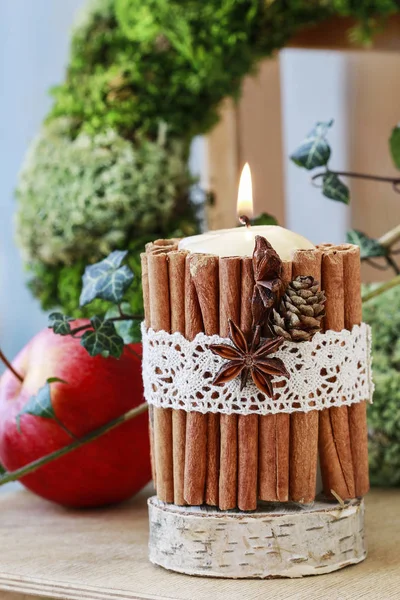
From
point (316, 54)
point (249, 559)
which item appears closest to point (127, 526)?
point (249, 559)

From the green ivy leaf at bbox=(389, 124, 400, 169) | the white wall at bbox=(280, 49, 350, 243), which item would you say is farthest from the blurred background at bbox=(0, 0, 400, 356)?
the green ivy leaf at bbox=(389, 124, 400, 169)

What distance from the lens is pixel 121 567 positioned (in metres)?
0.59

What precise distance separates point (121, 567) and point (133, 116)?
722 mm

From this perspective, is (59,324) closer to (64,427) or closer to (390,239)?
(64,427)

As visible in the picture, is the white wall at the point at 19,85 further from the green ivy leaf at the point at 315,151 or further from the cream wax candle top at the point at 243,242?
the cream wax candle top at the point at 243,242

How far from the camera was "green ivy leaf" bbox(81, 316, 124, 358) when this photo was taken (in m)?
0.67

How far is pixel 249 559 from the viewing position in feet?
1.83

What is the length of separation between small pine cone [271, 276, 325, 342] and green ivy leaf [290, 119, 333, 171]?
24 cm

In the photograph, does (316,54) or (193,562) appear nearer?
(193,562)

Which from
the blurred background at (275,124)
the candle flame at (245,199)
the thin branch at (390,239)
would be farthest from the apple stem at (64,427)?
the blurred background at (275,124)

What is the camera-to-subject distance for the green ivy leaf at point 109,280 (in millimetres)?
684

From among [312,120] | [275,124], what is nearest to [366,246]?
[275,124]

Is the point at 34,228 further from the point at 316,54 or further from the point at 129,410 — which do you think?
the point at 316,54

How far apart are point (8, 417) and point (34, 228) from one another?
1.51 ft
